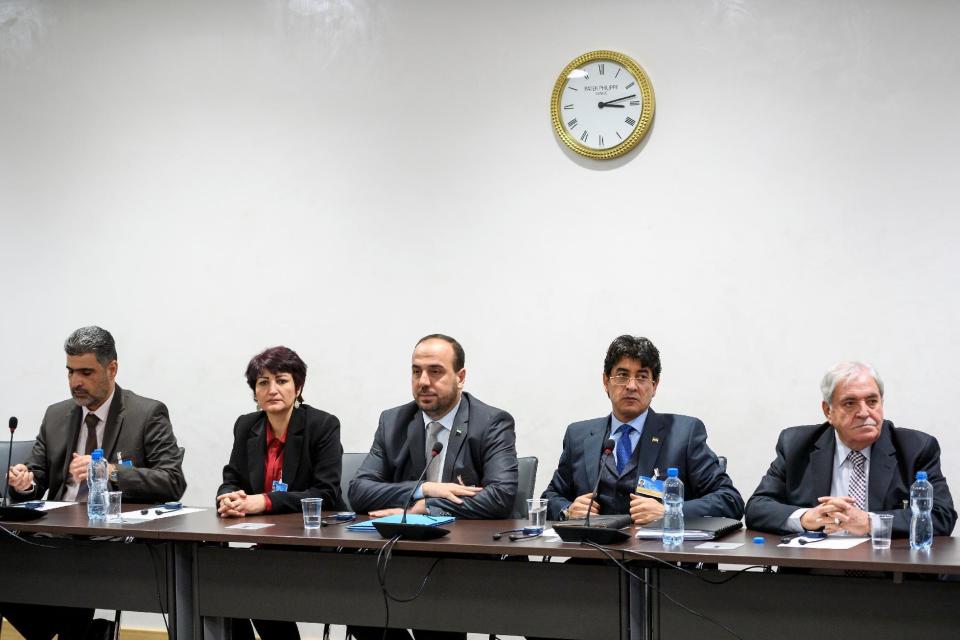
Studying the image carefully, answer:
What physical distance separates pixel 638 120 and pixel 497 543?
91.0 inches

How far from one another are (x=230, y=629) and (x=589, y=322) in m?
2.05

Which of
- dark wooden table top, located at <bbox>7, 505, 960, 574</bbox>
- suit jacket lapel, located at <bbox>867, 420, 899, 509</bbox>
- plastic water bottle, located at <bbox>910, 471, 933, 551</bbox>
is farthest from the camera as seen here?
suit jacket lapel, located at <bbox>867, 420, 899, 509</bbox>

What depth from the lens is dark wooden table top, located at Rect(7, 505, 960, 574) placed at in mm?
2611

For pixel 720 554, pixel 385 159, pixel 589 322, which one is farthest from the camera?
pixel 385 159

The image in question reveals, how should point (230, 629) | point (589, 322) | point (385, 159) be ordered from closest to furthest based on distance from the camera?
point (230, 629), point (589, 322), point (385, 159)

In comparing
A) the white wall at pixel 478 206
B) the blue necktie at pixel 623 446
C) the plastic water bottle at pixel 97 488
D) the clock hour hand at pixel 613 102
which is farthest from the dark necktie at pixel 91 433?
the clock hour hand at pixel 613 102

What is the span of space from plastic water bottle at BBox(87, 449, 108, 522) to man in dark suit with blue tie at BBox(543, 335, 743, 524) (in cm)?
154

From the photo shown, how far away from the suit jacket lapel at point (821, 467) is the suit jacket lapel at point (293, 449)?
1797mm

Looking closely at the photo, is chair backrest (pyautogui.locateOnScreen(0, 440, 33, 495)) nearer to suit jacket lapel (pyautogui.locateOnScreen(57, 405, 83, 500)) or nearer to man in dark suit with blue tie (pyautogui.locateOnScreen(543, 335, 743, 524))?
suit jacket lapel (pyautogui.locateOnScreen(57, 405, 83, 500))

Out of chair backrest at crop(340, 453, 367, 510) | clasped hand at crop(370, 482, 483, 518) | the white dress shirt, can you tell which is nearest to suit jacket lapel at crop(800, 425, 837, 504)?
clasped hand at crop(370, 482, 483, 518)

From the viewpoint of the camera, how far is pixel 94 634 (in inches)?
157

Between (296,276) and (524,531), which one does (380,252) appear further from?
(524,531)

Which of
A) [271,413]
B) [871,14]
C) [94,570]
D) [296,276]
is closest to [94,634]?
[94,570]

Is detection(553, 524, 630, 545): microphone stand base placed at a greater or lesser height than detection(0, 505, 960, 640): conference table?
greater
